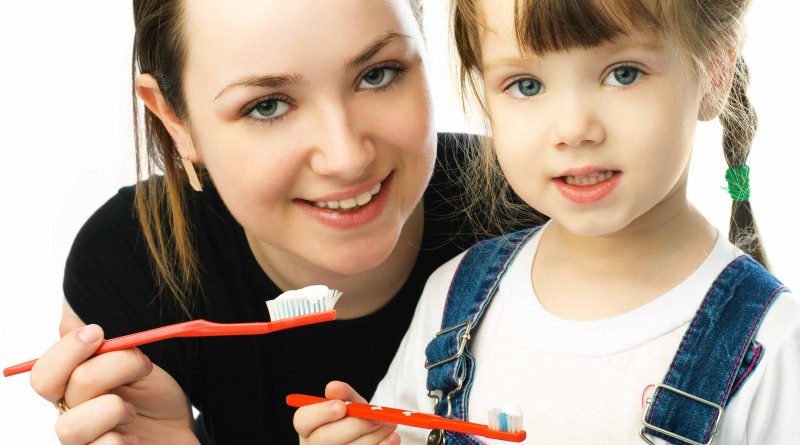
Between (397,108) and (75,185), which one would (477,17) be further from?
(75,185)

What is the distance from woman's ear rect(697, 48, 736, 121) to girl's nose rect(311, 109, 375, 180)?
0.38 metres

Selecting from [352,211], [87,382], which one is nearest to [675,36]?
[352,211]

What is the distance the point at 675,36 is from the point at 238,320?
794mm

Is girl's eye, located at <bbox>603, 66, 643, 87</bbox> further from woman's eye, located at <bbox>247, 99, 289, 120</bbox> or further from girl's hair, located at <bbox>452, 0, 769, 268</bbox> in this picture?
woman's eye, located at <bbox>247, 99, 289, 120</bbox>

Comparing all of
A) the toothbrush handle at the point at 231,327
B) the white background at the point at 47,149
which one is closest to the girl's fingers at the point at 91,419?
the toothbrush handle at the point at 231,327

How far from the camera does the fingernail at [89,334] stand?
1.10 m

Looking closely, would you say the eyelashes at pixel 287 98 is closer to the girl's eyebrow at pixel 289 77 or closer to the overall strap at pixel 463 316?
the girl's eyebrow at pixel 289 77

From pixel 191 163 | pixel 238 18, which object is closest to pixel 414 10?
pixel 238 18

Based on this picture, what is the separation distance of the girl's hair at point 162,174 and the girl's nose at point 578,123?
16.9 inches

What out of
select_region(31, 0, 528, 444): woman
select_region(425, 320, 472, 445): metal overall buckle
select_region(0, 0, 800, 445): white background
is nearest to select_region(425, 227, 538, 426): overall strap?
select_region(425, 320, 472, 445): metal overall buckle

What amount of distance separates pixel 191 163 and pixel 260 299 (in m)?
0.24

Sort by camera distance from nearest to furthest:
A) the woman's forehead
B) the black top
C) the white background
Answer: the woman's forehead
the black top
the white background

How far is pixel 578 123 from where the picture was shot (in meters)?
0.95

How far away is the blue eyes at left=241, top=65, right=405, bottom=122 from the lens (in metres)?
1.22
